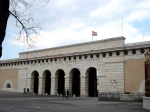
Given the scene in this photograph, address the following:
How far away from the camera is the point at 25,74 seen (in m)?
64.0

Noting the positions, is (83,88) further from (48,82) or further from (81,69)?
(48,82)

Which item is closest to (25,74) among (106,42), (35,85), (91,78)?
(35,85)

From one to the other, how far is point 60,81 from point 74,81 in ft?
14.0

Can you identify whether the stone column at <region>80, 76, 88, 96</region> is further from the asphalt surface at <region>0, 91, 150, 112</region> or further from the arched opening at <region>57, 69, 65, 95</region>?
the asphalt surface at <region>0, 91, 150, 112</region>

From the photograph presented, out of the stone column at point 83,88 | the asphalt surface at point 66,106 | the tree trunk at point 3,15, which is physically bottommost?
the asphalt surface at point 66,106

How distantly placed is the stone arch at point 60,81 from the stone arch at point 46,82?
2.97 metres

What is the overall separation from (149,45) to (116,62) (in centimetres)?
655

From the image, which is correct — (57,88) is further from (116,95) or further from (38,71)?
(116,95)

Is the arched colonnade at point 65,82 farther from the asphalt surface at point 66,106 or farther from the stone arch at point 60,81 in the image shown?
the asphalt surface at point 66,106

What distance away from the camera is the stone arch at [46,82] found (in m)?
59.9

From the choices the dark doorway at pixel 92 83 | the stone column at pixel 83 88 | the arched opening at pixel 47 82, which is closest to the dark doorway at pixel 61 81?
the arched opening at pixel 47 82

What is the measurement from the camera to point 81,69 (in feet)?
172

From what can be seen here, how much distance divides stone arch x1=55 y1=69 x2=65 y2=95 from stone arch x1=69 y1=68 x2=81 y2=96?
3.23m

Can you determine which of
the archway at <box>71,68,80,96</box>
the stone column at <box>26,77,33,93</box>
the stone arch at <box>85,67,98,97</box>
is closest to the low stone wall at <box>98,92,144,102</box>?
the stone arch at <box>85,67,98,97</box>
